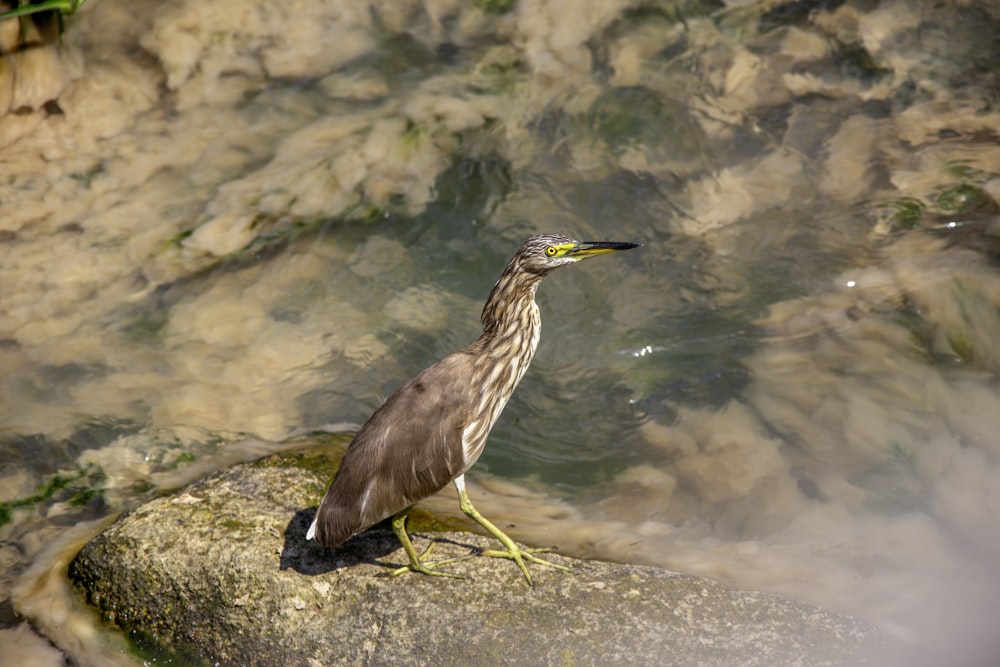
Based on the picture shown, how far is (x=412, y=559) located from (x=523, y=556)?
529 millimetres

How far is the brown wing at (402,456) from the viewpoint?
447 cm

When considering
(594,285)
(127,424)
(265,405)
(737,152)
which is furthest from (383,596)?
(737,152)

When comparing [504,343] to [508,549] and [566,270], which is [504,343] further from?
[566,270]

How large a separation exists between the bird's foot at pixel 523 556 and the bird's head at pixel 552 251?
138 cm

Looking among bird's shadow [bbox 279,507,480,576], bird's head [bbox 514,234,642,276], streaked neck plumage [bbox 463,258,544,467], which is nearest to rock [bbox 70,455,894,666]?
bird's shadow [bbox 279,507,480,576]

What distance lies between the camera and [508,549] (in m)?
4.64

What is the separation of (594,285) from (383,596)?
3178 millimetres

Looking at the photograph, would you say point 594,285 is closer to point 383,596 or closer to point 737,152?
point 737,152

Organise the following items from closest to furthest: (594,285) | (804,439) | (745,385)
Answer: (804,439)
(745,385)
(594,285)

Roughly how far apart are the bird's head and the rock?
1399 mm

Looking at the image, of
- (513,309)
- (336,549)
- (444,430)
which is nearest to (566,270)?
(513,309)

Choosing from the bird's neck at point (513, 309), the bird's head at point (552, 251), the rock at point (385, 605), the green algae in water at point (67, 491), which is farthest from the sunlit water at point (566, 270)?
the bird's head at point (552, 251)

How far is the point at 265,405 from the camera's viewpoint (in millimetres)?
6102

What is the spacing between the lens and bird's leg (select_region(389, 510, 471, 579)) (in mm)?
Result: 4539
